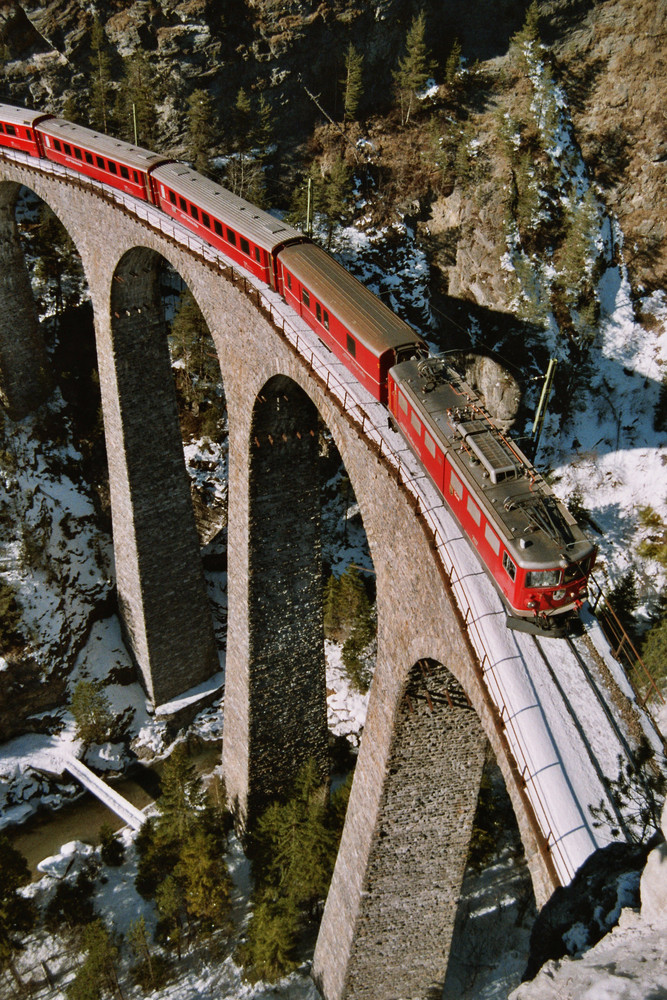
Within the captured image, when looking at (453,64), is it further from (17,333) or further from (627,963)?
(627,963)

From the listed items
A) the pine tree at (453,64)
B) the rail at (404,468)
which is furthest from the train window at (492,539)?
the pine tree at (453,64)

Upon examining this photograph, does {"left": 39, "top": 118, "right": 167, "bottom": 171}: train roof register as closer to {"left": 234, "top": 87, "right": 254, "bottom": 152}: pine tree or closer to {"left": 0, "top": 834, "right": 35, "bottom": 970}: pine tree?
{"left": 234, "top": 87, "right": 254, "bottom": 152}: pine tree

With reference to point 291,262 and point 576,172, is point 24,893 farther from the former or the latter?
point 576,172

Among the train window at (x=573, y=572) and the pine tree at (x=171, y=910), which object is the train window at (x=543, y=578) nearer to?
the train window at (x=573, y=572)

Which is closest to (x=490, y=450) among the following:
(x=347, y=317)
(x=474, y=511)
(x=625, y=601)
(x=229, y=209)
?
(x=474, y=511)

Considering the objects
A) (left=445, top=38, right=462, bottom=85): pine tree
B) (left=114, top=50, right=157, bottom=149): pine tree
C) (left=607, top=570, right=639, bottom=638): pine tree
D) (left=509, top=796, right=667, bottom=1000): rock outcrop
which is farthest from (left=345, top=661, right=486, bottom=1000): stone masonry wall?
(left=445, top=38, right=462, bottom=85): pine tree

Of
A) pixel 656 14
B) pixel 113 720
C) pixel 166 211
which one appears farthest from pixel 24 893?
Result: pixel 656 14
